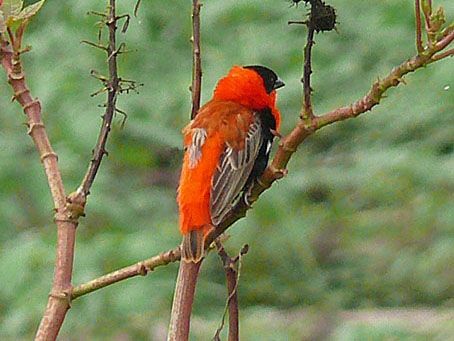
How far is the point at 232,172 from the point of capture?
81.5 inches

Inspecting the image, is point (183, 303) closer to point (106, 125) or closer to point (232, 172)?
point (106, 125)

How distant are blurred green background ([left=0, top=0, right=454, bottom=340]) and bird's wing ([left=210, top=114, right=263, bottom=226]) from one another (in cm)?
79

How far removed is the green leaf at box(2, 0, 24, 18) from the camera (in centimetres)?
141

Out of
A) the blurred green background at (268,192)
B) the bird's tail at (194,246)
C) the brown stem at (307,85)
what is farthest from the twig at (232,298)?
the blurred green background at (268,192)

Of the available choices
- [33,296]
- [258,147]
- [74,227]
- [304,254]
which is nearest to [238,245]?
[304,254]

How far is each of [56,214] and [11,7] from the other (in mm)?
258

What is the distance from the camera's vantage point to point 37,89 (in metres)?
3.40

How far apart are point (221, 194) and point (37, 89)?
5.02 feet

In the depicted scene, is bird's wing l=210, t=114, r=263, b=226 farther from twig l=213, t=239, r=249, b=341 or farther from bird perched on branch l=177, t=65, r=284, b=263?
twig l=213, t=239, r=249, b=341

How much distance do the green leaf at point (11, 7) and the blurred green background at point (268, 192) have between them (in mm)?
1513

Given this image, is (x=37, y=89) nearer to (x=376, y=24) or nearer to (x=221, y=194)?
(x=376, y=24)

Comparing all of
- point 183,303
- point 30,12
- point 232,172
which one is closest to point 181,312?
point 183,303

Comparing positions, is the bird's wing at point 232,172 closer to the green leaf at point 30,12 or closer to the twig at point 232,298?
the twig at point 232,298

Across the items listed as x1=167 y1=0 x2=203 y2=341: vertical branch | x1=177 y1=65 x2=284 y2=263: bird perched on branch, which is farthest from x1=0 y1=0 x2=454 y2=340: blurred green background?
x1=167 y1=0 x2=203 y2=341: vertical branch
